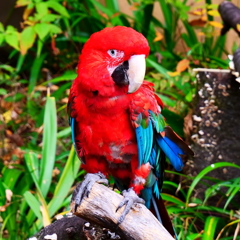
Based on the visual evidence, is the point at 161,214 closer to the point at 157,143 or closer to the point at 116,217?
the point at 157,143

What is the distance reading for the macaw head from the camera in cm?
101

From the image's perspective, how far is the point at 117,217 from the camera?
3.23ft

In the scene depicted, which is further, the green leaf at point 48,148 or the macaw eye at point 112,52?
the green leaf at point 48,148

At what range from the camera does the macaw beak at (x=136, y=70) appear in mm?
1009

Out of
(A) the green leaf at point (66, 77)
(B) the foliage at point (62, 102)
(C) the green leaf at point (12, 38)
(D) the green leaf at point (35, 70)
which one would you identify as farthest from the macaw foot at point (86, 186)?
(D) the green leaf at point (35, 70)

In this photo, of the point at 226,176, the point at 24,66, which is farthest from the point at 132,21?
the point at 226,176

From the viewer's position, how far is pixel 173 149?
1211 millimetres

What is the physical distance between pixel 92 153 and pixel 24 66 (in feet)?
6.03

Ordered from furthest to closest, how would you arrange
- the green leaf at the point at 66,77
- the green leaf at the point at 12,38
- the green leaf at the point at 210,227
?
1. the green leaf at the point at 66,77
2. the green leaf at the point at 12,38
3. the green leaf at the point at 210,227

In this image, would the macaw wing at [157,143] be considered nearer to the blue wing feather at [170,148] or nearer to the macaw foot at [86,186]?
the blue wing feather at [170,148]

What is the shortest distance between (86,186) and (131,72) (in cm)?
30

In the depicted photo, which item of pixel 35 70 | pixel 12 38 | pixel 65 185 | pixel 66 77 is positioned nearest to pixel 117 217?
pixel 65 185

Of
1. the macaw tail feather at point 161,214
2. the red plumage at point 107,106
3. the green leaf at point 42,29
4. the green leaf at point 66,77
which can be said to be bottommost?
the green leaf at point 66,77

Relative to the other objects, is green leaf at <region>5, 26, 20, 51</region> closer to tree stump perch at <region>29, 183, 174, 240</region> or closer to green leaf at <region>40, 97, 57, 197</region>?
green leaf at <region>40, 97, 57, 197</region>
